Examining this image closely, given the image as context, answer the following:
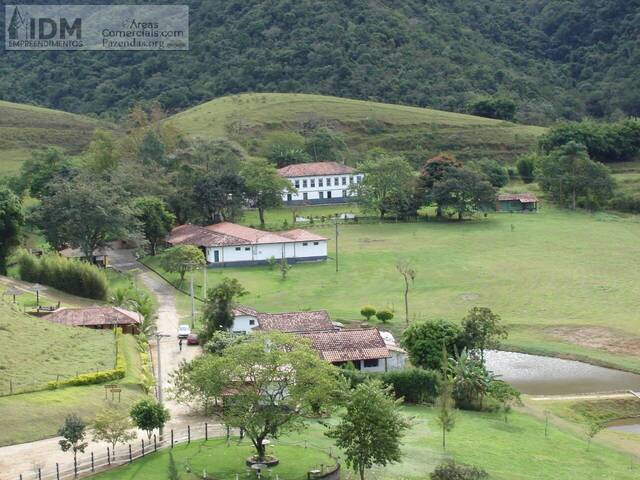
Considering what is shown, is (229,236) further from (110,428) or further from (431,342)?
(110,428)

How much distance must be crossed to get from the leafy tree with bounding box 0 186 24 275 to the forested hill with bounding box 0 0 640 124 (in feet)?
294

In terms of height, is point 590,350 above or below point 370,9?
below

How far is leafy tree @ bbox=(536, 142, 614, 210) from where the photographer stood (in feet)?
342

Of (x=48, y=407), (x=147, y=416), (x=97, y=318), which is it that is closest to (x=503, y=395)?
(x=147, y=416)

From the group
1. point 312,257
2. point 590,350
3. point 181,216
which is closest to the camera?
point 590,350

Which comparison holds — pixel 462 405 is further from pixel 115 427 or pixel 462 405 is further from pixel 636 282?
pixel 636 282

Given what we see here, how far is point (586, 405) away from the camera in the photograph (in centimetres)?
4947

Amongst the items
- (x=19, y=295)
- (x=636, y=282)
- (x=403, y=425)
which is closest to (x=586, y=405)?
(x=403, y=425)

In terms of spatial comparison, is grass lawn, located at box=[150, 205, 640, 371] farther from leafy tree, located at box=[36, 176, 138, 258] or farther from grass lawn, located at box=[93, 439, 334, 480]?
grass lawn, located at box=[93, 439, 334, 480]

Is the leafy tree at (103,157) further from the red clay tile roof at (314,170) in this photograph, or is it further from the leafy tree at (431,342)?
the leafy tree at (431,342)

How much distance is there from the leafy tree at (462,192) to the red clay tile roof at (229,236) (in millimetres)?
16637

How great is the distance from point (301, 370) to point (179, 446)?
5.67m

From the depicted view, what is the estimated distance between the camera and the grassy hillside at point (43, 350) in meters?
44.6

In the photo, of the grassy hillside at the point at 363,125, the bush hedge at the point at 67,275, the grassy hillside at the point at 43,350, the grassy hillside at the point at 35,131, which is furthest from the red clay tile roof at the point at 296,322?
the grassy hillside at the point at 35,131
